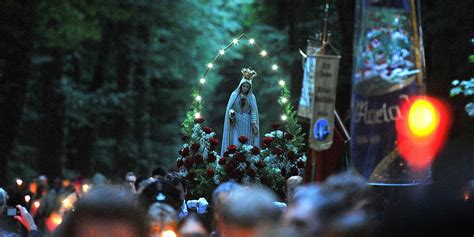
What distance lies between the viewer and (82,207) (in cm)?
389

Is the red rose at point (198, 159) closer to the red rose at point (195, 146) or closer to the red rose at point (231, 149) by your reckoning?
the red rose at point (195, 146)

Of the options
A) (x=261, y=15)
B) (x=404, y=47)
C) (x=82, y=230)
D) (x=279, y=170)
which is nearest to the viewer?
(x=82, y=230)

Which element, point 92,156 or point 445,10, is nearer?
A: point 445,10

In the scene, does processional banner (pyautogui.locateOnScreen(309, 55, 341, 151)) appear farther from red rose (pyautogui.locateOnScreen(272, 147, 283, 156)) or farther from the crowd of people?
red rose (pyautogui.locateOnScreen(272, 147, 283, 156))

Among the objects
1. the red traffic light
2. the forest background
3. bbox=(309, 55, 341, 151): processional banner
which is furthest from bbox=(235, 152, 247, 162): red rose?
the forest background

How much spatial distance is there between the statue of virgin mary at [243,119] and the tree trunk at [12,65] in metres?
9.63

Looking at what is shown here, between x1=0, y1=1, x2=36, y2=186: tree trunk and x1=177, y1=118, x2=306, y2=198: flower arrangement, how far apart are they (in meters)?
9.77

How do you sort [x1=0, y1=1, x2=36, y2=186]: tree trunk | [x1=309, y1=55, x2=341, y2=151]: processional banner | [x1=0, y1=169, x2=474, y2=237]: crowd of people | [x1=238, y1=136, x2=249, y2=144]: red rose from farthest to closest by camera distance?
[x1=0, y1=1, x2=36, y2=186]: tree trunk, [x1=238, y1=136, x2=249, y2=144]: red rose, [x1=309, y1=55, x2=341, y2=151]: processional banner, [x1=0, y1=169, x2=474, y2=237]: crowd of people

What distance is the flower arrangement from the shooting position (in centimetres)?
1366

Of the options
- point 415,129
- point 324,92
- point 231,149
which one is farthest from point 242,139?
point 415,129

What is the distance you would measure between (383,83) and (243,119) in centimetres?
699

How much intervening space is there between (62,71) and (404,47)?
27.3 m

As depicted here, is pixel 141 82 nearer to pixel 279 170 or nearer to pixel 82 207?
pixel 279 170

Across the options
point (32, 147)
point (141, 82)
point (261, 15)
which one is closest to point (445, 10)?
point (261, 15)
